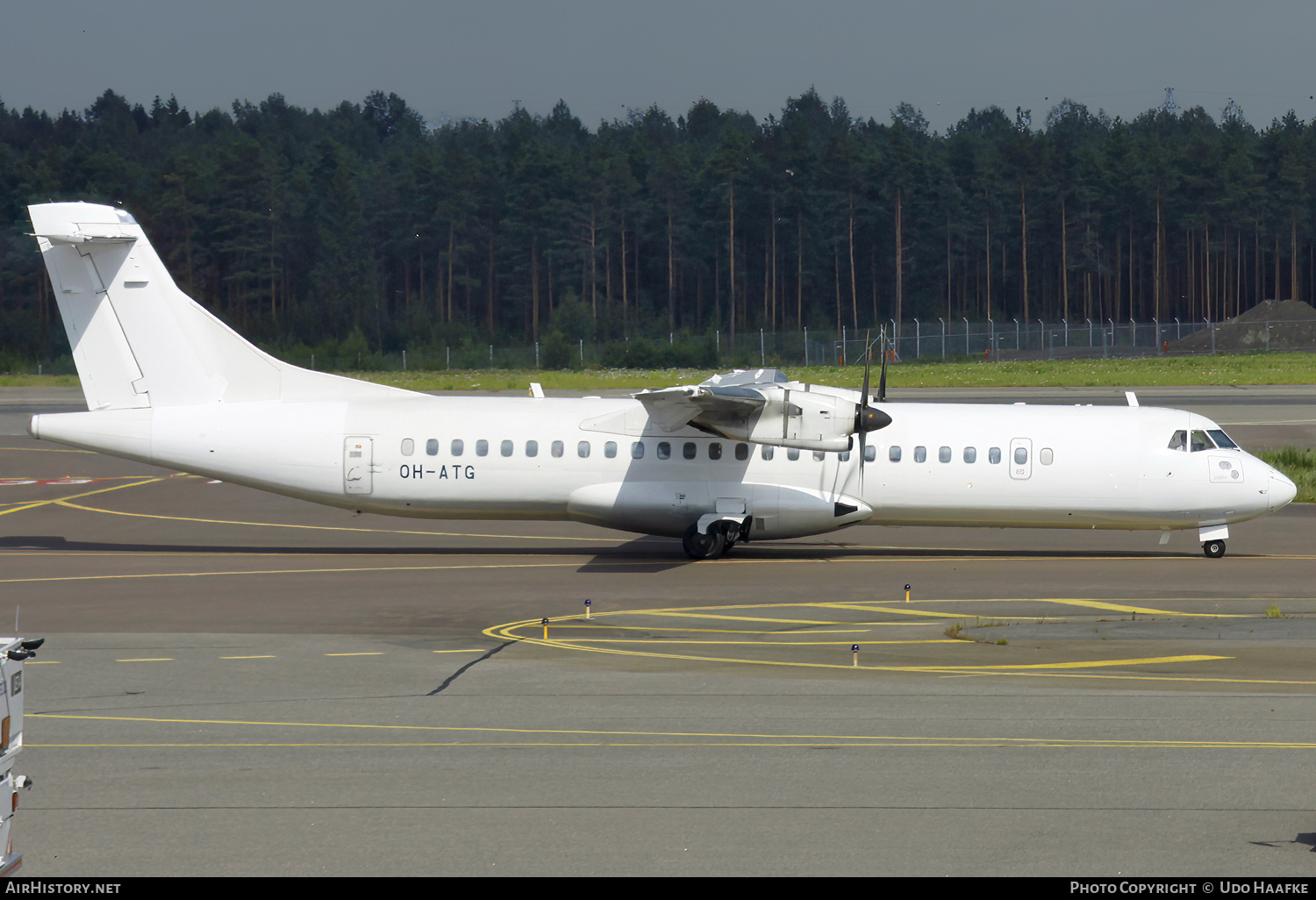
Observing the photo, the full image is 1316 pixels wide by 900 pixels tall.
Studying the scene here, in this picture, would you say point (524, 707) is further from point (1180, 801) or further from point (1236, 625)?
point (1236, 625)

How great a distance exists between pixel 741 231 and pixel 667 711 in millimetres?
102914

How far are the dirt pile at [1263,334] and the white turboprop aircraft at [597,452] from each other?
70942mm

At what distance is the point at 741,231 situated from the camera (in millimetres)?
112250

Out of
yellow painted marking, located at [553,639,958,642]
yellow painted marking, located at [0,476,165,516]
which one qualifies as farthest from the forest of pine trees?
yellow painted marking, located at [553,639,958,642]

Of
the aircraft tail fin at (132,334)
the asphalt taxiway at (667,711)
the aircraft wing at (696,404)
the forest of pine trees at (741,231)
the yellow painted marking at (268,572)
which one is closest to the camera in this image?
the asphalt taxiway at (667,711)

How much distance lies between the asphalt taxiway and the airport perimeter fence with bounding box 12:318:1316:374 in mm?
60555

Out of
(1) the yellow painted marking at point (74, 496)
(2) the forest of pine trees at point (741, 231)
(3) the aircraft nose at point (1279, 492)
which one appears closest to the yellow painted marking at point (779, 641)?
(3) the aircraft nose at point (1279, 492)

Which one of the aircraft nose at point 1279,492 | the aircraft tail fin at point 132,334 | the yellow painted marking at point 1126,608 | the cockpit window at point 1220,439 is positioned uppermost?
the aircraft tail fin at point 132,334

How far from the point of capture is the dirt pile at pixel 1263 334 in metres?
88.1

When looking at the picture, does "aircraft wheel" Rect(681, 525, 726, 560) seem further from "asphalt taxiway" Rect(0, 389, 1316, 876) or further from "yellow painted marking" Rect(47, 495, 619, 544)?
"yellow painted marking" Rect(47, 495, 619, 544)

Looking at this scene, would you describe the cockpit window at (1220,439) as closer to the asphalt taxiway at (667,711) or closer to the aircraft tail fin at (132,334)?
the asphalt taxiway at (667,711)

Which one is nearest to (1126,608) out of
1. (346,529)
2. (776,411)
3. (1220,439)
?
(776,411)

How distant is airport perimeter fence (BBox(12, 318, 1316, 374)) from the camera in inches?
3312

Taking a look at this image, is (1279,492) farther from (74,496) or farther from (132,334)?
Answer: (74,496)
